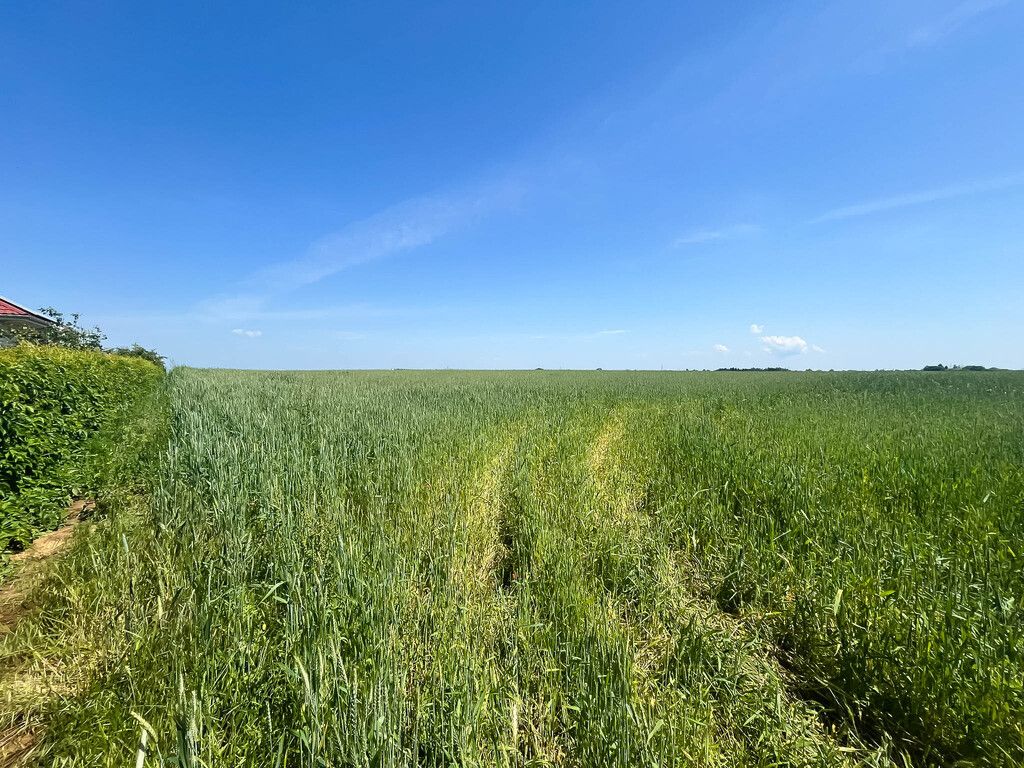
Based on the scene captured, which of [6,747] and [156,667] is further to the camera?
[156,667]

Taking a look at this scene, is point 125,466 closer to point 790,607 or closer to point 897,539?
point 790,607

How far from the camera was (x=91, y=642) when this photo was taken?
7.50ft

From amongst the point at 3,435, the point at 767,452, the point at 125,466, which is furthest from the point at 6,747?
the point at 767,452

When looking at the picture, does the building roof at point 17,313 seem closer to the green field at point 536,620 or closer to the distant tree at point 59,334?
the distant tree at point 59,334

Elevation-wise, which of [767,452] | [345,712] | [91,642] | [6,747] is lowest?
[6,747]

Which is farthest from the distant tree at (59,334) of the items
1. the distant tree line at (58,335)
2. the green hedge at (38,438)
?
the green hedge at (38,438)

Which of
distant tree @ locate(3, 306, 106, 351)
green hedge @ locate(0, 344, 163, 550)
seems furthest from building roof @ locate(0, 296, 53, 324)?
green hedge @ locate(0, 344, 163, 550)

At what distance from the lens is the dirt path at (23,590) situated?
179 centimetres

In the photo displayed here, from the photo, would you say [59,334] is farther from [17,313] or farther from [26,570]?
[26,570]

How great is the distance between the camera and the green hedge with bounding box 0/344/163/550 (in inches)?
144

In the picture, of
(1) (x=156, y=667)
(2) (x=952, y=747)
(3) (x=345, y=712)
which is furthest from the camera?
(1) (x=156, y=667)

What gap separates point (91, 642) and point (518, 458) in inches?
169

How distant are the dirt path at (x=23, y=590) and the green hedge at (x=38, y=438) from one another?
19 cm

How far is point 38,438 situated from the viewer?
13.2ft
